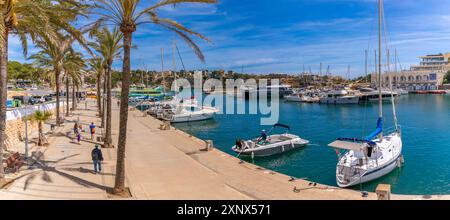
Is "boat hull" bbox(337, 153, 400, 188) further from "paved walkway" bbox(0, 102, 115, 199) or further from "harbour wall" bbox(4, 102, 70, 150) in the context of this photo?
"harbour wall" bbox(4, 102, 70, 150)

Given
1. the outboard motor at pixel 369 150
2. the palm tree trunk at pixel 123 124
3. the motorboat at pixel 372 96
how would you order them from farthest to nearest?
the motorboat at pixel 372 96 < the outboard motor at pixel 369 150 < the palm tree trunk at pixel 123 124

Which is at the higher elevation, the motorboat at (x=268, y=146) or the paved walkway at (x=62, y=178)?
the paved walkway at (x=62, y=178)

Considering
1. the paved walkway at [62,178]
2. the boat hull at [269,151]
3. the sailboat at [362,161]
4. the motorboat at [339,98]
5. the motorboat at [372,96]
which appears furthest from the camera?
the motorboat at [372,96]

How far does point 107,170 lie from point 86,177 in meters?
1.82

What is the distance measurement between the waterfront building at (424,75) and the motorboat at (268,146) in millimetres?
124264

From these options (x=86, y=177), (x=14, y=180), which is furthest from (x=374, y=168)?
(x=14, y=180)

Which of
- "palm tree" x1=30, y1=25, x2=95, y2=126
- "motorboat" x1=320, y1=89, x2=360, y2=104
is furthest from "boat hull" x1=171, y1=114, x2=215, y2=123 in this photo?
"motorboat" x1=320, y1=89, x2=360, y2=104

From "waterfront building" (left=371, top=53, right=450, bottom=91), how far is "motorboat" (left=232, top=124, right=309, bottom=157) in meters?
124

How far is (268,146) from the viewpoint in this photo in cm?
2775

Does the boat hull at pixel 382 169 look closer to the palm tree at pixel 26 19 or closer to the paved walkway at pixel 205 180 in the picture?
the paved walkway at pixel 205 180

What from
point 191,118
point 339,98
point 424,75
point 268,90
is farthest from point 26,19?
point 424,75

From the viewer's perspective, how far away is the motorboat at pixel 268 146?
2731 cm

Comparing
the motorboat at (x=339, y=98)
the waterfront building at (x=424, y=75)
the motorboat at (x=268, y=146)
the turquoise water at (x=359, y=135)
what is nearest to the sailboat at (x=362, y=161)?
the turquoise water at (x=359, y=135)
